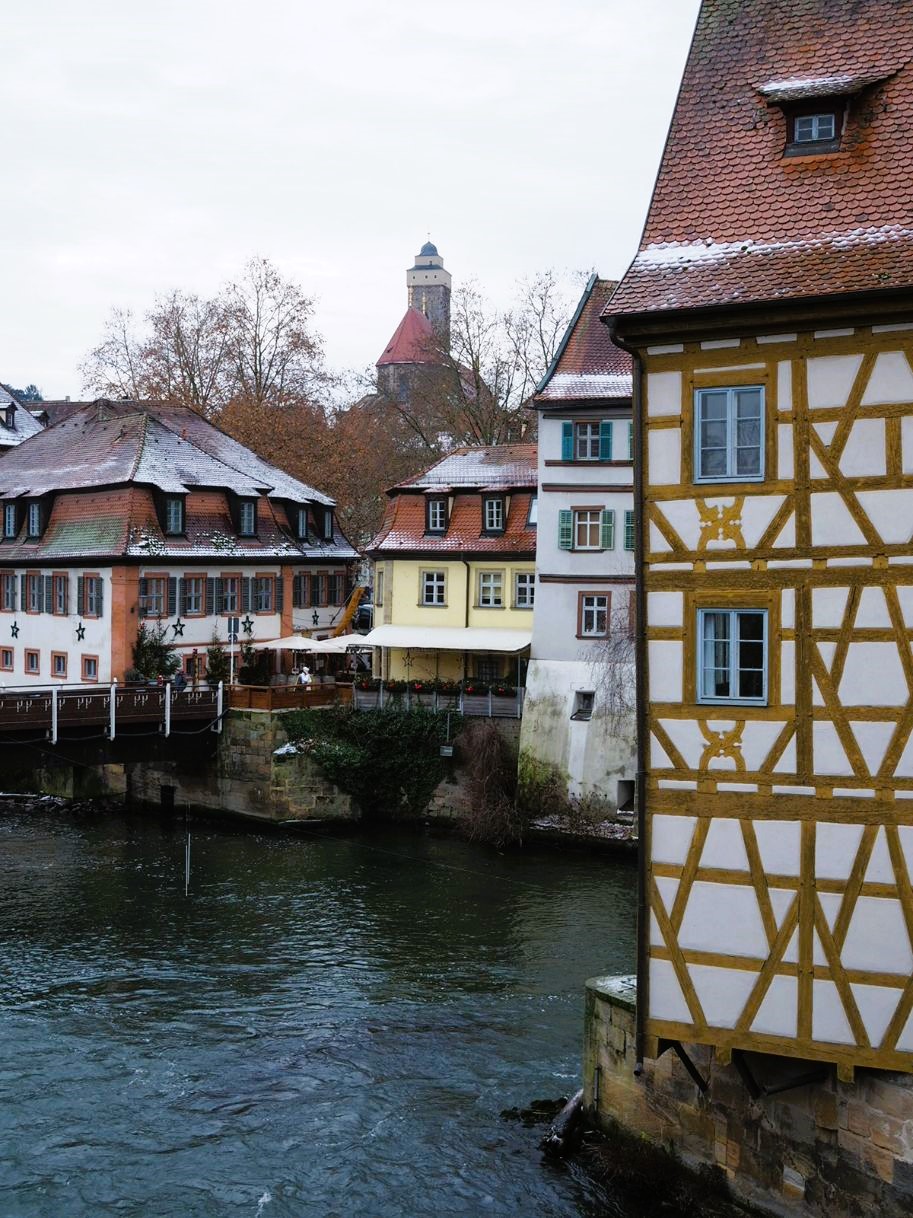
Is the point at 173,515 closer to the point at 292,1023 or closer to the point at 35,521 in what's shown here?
the point at 35,521

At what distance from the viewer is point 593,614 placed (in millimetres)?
30422

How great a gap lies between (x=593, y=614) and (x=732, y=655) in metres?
18.9

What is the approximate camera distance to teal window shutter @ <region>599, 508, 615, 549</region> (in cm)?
3016

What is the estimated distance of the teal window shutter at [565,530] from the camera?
30438 mm

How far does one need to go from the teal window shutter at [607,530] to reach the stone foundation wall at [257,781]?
29.3 ft

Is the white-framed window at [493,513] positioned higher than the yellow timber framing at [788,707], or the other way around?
the white-framed window at [493,513]

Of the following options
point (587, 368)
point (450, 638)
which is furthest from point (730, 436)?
point (450, 638)

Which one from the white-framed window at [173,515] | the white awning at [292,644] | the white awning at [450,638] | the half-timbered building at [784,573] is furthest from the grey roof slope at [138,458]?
the half-timbered building at [784,573]

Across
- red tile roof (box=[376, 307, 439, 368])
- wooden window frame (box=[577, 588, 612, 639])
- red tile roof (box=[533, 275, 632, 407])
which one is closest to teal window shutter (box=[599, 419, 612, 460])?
red tile roof (box=[533, 275, 632, 407])

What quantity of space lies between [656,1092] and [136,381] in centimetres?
5046

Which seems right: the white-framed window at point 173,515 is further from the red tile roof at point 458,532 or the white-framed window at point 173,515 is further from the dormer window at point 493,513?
the dormer window at point 493,513

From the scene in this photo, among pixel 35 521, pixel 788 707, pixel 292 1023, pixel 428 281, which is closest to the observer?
pixel 788 707

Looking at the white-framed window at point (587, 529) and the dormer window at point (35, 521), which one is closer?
the white-framed window at point (587, 529)

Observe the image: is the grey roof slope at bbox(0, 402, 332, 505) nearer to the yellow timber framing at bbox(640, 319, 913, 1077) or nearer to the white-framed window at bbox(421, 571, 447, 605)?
the white-framed window at bbox(421, 571, 447, 605)
